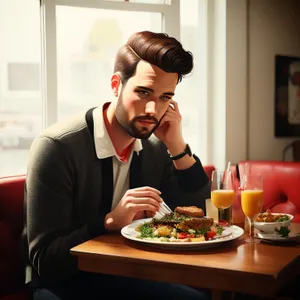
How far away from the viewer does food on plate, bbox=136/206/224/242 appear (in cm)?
177

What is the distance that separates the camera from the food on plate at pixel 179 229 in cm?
177

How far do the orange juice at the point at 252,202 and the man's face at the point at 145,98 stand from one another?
18.7 inches

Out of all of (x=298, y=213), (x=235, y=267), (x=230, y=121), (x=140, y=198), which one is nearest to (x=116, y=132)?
(x=140, y=198)

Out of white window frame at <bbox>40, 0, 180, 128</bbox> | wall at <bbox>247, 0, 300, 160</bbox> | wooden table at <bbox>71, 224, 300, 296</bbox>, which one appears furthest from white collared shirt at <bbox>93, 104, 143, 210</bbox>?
wall at <bbox>247, 0, 300, 160</bbox>

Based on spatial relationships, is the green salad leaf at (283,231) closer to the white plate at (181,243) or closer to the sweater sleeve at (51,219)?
the white plate at (181,243)

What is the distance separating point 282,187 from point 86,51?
143 centimetres

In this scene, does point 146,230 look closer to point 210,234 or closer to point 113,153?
point 210,234

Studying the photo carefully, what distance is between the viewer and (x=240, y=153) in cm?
371

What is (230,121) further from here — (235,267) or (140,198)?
(235,267)

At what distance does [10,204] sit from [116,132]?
1.78ft

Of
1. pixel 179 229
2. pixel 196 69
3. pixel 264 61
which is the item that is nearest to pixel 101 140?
pixel 179 229

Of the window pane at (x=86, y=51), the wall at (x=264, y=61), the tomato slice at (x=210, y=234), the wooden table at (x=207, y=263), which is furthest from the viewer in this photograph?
the wall at (x=264, y=61)

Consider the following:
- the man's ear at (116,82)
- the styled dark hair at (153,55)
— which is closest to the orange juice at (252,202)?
the styled dark hair at (153,55)

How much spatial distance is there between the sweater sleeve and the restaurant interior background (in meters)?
1.09
